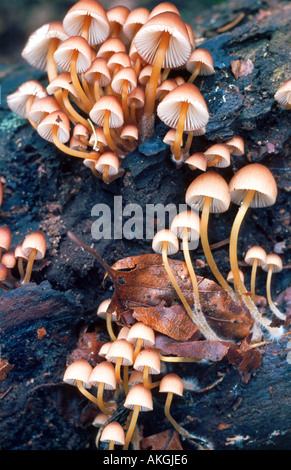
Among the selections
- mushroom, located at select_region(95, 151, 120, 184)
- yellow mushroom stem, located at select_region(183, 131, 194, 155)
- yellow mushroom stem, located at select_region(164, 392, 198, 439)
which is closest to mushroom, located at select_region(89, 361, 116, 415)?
yellow mushroom stem, located at select_region(164, 392, 198, 439)

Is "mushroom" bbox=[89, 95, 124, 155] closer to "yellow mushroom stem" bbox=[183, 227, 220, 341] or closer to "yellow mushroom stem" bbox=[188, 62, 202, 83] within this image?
"yellow mushroom stem" bbox=[188, 62, 202, 83]

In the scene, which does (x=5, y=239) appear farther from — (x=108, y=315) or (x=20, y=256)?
(x=108, y=315)

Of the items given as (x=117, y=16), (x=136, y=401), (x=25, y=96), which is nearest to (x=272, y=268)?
(x=136, y=401)

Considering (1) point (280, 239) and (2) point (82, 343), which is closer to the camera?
(2) point (82, 343)
